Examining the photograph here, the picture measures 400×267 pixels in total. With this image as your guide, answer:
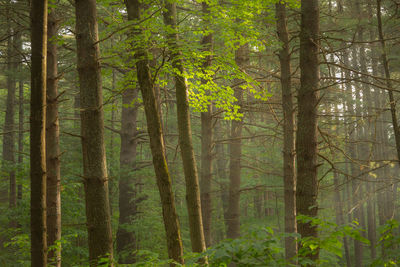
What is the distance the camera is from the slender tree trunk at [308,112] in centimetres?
577

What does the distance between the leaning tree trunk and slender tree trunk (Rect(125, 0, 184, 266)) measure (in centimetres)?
67

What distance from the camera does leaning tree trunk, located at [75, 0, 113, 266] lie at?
4.50 m

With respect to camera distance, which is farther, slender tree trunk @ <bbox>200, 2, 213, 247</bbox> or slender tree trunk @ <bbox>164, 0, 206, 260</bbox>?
slender tree trunk @ <bbox>200, 2, 213, 247</bbox>

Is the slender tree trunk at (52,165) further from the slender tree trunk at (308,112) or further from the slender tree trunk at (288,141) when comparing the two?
the slender tree trunk at (288,141)

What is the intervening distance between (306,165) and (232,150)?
6.36 meters

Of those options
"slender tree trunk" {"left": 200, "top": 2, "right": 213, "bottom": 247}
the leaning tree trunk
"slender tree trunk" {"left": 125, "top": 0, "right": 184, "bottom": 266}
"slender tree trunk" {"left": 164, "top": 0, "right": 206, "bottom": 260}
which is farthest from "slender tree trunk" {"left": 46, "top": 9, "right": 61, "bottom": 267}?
"slender tree trunk" {"left": 200, "top": 2, "right": 213, "bottom": 247}

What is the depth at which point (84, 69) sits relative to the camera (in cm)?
468

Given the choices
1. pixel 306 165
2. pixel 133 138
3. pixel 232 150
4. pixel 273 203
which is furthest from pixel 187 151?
pixel 273 203

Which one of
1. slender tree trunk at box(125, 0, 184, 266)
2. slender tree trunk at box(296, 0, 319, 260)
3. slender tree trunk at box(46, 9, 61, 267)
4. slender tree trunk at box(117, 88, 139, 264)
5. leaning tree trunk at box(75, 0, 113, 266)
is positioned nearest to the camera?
leaning tree trunk at box(75, 0, 113, 266)

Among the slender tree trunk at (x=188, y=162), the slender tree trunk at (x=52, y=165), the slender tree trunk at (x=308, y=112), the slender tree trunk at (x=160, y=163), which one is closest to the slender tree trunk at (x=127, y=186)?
the slender tree trunk at (x=52, y=165)

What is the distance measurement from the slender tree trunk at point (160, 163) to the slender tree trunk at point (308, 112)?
227 centimetres

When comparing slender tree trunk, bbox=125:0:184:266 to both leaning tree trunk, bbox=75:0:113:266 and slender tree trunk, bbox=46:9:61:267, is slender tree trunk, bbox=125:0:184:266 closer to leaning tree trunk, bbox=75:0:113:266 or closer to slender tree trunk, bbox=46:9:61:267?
leaning tree trunk, bbox=75:0:113:266

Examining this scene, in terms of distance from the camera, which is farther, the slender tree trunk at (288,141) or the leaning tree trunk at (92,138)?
the slender tree trunk at (288,141)

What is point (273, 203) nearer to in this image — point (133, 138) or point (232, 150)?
point (232, 150)
